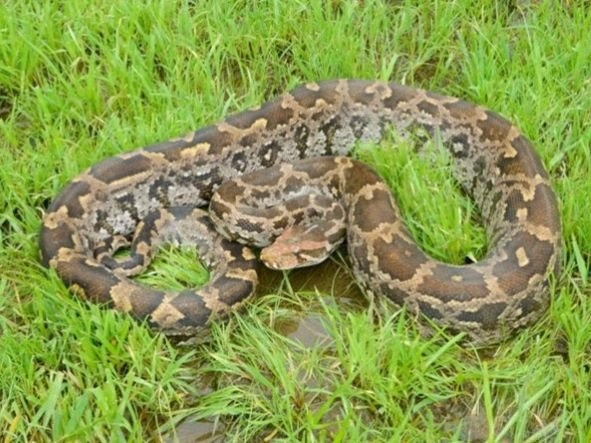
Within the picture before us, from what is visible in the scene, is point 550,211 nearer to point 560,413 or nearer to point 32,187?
point 560,413

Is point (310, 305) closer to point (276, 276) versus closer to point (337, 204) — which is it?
point (276, 276)

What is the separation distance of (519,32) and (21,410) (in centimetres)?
579

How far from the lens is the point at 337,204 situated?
7.66m

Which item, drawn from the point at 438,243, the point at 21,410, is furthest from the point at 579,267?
the point at 21,410

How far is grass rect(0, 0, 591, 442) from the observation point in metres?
6.28

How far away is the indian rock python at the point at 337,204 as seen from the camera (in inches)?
266

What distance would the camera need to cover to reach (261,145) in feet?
26.9

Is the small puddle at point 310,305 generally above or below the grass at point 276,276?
below

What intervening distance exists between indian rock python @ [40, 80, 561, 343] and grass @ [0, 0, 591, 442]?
204 mm

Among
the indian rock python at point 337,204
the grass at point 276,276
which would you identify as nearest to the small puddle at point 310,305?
the grass at point 276,276

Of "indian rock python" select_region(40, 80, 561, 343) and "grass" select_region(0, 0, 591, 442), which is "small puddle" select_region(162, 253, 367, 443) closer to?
"grass" select_region(0, 0, 591, 442)

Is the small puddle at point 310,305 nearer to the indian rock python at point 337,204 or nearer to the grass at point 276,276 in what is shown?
the grass at point 276,276

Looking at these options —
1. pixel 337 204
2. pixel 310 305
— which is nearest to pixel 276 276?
pixel 310 305

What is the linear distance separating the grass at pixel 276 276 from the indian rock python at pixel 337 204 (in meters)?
0.20
